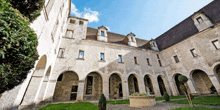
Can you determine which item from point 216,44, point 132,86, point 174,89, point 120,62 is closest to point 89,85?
point 120,62

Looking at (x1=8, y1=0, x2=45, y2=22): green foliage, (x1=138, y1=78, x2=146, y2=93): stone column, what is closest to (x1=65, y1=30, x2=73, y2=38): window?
(x1=8, y1=0, x2=45, y2=22): green foliage

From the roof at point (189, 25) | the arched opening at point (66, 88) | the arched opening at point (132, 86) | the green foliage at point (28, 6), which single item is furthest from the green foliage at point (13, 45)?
the roof at point (189, 25)

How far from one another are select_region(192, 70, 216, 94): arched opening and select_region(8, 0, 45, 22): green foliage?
20.9 metres

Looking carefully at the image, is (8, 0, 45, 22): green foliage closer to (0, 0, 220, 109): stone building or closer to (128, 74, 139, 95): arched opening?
(0, 0, 220, 109): stone building

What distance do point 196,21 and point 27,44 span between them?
2054cm

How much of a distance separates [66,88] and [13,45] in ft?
36.7

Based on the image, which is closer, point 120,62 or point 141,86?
point 141,86

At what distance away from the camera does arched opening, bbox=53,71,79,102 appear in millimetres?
10711

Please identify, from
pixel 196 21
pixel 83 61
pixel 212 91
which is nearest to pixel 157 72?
pixel 212 91

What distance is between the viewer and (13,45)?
183 cm

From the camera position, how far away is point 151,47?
59.0 feet

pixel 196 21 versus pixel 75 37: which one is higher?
pixel 196 21

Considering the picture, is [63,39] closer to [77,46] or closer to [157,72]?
[77,46]

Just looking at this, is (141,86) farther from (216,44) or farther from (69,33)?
(69,33)
